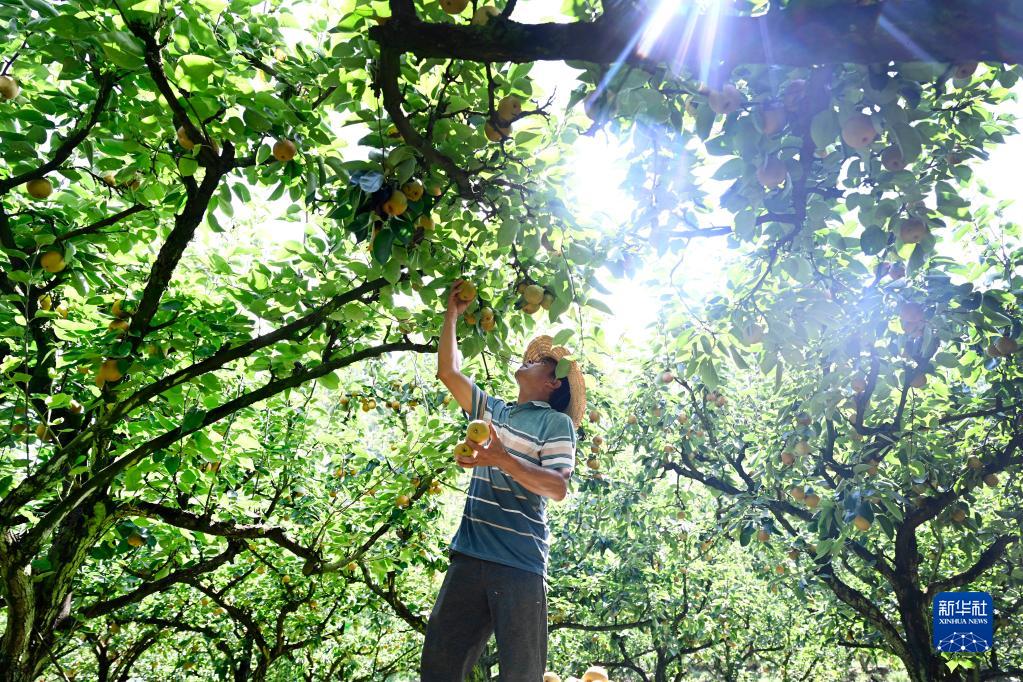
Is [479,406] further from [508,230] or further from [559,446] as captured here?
[508,230]

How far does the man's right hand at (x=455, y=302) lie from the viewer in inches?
101

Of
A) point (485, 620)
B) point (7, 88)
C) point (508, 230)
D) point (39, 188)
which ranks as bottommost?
point (485, 620)

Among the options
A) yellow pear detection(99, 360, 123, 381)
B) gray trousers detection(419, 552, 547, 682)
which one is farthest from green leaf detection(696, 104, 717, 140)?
yellow pear detection(99, 360, 123, 381)

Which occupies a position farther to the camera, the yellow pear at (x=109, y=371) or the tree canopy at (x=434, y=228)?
the yellow pear at (x=109, y=371)

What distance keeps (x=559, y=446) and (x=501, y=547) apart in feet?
1.27

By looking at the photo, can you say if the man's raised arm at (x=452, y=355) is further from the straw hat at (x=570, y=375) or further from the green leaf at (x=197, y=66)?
the green leaf at (x=197, y=66)

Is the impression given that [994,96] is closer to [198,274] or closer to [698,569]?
[198,274]

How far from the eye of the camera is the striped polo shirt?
2.48 meters

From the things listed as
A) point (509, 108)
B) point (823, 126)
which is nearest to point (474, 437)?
point (509, 108)

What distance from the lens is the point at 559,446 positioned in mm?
2512

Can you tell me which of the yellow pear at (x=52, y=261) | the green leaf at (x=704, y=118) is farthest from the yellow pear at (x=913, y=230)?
the yellow pear at (x=52, y=261)

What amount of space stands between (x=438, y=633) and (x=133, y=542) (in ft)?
8.64

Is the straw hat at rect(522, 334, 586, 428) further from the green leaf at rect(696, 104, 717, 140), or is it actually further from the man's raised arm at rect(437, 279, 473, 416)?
the green leaf at rect(696, 104, 717, 140)

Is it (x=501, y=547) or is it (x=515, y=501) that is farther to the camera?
(x=515, y=501)
